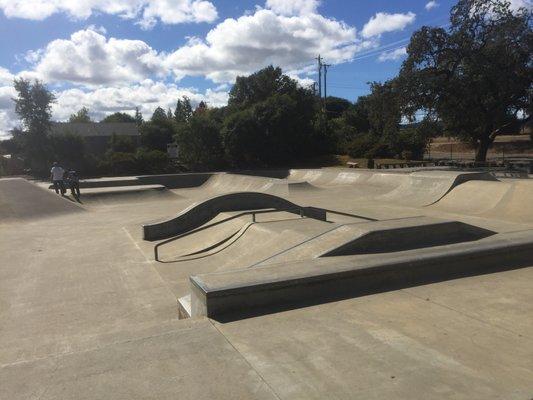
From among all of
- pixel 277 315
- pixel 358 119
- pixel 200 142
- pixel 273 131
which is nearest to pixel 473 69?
pixel 273 131

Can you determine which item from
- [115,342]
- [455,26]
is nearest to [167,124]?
[455,26]

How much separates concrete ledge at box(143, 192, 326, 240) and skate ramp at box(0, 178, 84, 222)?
6.68m

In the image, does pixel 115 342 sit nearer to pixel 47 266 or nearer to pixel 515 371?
pixel 515 371

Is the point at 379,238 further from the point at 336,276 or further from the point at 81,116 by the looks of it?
the point at 81,116

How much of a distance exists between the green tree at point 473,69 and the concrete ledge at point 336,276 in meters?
21.8

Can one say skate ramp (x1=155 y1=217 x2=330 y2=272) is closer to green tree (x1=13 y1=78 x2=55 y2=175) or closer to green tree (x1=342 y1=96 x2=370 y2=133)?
green tree (x1=13 y1=78 x2=55 y2=175)

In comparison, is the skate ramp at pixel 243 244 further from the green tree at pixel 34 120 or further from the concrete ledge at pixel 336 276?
the green tree at pixel 34 120

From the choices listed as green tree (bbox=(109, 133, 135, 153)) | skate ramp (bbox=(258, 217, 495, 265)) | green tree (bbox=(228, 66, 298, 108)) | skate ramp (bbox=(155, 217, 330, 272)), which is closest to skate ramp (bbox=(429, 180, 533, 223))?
skate ramp (bbox=(258, 217, 495, 265))

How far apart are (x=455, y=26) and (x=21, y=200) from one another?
81.1 ft

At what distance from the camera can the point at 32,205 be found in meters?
17.7

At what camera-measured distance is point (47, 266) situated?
29.5 feet

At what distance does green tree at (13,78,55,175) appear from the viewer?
36.4 meters

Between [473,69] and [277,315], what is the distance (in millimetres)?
25205

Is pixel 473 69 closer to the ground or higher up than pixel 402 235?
higher up
